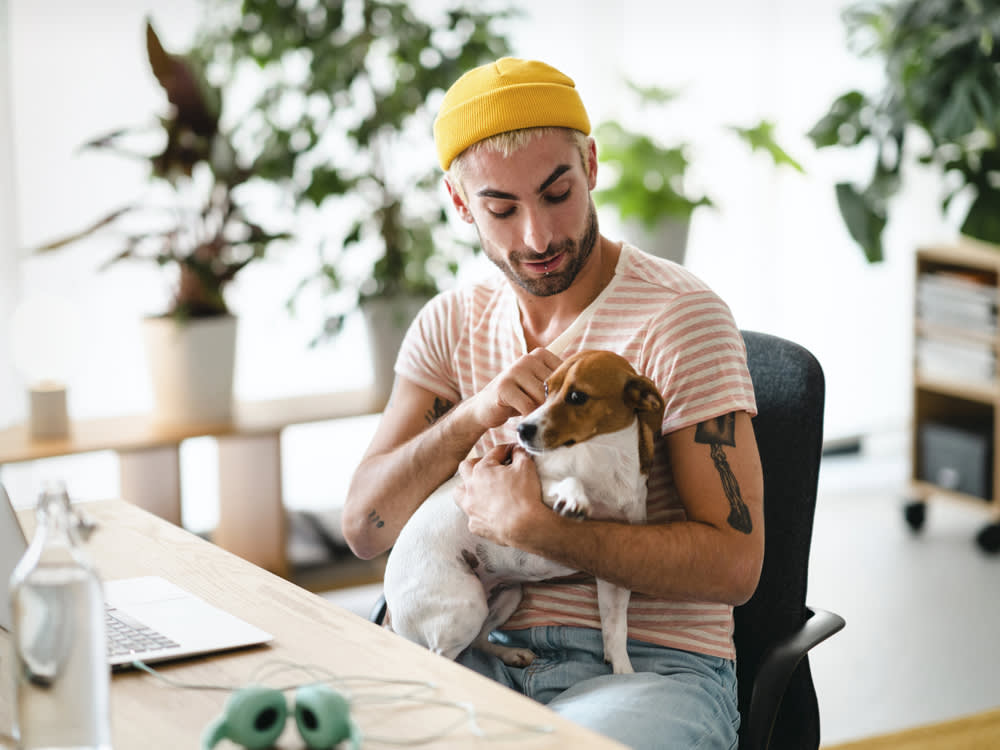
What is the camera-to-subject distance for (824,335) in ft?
16.6

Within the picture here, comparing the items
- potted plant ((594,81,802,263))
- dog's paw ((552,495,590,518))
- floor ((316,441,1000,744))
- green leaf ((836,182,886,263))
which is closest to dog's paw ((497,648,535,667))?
dog's paw ((552,495,590,518))

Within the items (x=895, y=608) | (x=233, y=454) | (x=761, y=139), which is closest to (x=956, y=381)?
(x=895, y=608)

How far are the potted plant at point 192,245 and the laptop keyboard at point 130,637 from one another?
Result: 186 centimetres

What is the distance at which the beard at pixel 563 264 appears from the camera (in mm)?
1632

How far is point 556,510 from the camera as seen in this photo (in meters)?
1.48

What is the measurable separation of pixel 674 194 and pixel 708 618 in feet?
8.09

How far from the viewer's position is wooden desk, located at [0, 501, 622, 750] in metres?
1.07

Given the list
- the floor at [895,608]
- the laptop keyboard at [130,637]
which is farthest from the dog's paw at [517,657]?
the floor at [895,608]

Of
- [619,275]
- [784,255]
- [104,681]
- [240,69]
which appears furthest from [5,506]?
[784,255]

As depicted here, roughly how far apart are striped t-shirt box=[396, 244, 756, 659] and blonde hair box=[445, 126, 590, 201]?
0.53ft

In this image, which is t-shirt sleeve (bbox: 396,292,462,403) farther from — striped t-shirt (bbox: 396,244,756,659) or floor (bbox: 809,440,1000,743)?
floor (bbox: 809,440,1000,743)

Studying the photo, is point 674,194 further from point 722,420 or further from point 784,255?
point 722,420

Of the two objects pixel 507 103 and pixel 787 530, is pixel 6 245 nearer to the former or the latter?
pixel 507 103

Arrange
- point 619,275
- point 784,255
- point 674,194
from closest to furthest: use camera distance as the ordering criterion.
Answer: point 619,275
point 674,194
point 784,255
